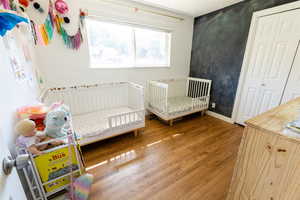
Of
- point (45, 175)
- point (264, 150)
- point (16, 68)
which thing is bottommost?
point (45, 175)

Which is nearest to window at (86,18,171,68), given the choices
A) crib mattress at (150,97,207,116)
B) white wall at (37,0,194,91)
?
white wall at (37,0,194,91)

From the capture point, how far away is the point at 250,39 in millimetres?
2266

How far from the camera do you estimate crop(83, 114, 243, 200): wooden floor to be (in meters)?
1.31

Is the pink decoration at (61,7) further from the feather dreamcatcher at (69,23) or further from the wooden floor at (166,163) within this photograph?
the wooden floor at (166,163)

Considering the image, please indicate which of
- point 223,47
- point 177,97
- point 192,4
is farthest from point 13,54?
point 223,47

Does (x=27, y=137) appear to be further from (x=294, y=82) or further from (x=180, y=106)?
(x=294, y=82)

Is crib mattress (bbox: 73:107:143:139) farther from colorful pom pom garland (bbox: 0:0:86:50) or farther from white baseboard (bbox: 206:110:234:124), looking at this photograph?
white baseboard (bbox: 206:110:234:124)

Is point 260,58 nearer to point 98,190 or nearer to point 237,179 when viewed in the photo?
point 237,179

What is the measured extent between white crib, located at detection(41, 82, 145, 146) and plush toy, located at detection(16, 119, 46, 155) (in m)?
0.81

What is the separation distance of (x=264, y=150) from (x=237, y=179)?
12.3 inches

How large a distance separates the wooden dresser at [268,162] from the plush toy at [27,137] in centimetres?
143

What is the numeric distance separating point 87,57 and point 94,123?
1.17m

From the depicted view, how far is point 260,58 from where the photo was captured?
7.32 ft

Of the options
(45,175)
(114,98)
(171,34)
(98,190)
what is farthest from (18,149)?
(171,34)
